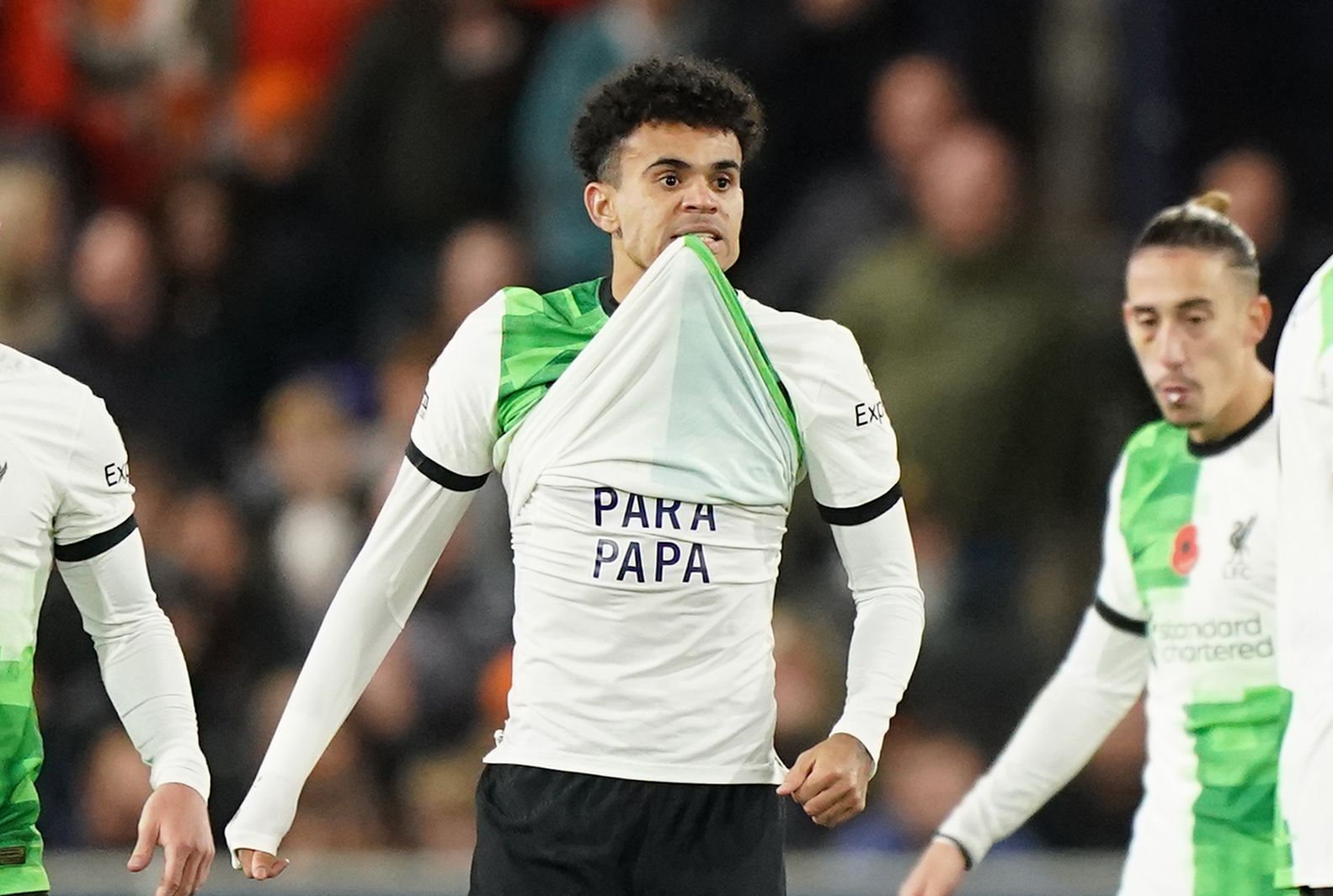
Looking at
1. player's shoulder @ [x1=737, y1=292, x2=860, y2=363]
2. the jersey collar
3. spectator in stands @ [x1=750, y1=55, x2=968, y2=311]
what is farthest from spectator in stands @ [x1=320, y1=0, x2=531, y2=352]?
player's shoulder @ [x1=737, y1=292, x2=860, y2=363]

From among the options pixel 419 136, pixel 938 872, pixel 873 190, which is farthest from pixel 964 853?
pixel 419 136

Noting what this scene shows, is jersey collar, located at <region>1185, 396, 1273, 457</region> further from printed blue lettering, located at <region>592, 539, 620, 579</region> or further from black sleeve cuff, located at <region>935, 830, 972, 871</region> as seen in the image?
printed blue lettering, located at <region>592, 539, 620, 579</region>

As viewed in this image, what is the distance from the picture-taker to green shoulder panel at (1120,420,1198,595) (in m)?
4.62

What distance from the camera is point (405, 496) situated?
386 cm

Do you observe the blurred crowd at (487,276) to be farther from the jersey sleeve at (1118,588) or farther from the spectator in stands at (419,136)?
the jersey sleeve at (1118,588)

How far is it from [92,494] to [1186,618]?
2186mm

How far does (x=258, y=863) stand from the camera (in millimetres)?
3746

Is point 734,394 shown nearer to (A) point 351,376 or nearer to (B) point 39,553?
(B) point 39,553

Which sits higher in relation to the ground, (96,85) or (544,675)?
(96,85)

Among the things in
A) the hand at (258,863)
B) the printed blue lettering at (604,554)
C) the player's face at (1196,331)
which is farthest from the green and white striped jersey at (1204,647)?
the hand at (258,863)

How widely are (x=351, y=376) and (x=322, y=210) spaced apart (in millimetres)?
705

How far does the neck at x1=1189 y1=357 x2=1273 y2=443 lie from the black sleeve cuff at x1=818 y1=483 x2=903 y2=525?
114 cm

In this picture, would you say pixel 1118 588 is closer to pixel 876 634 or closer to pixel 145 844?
pixel 876 634

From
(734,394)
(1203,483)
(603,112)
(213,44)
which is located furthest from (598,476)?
(213,44)
